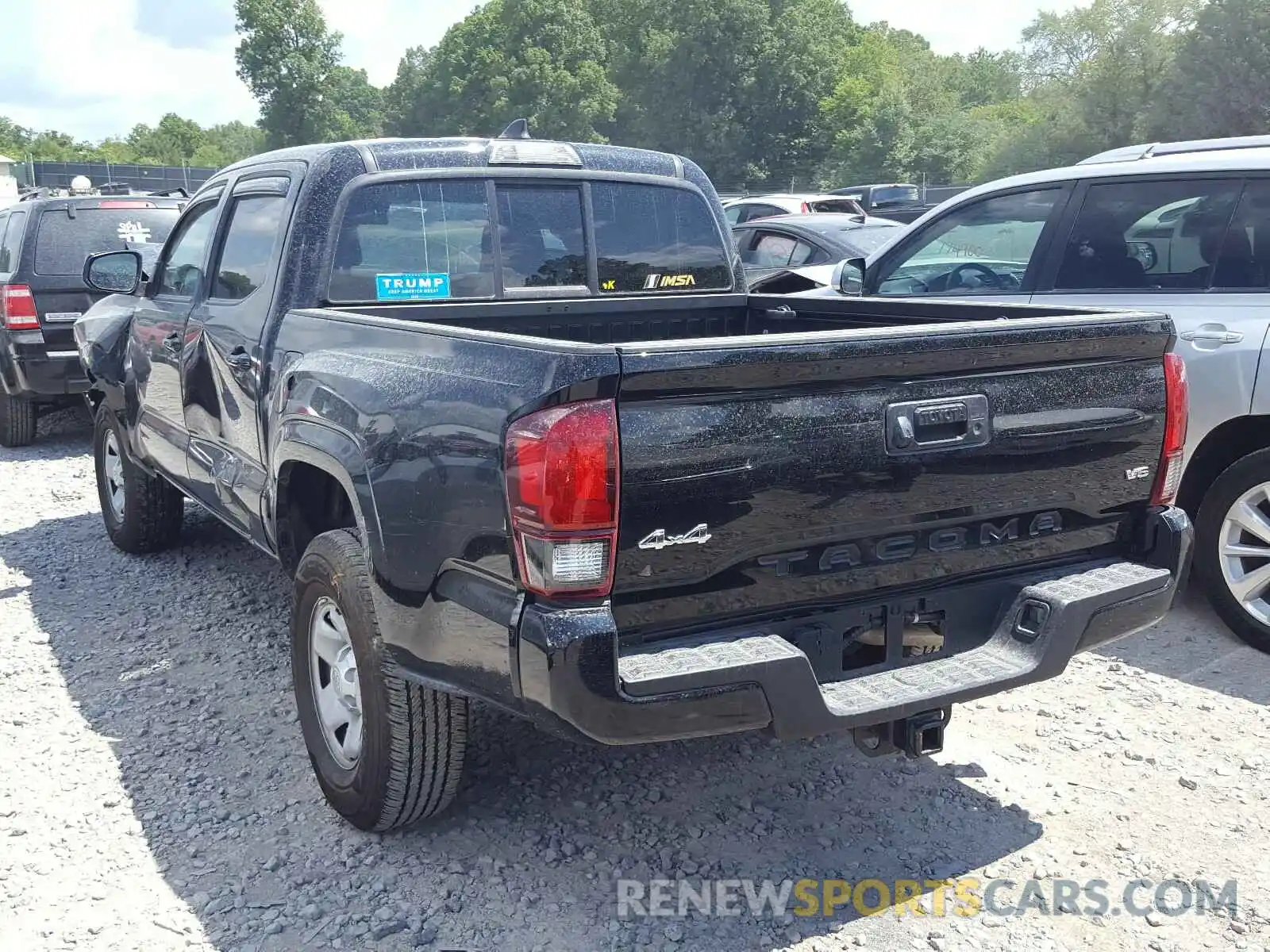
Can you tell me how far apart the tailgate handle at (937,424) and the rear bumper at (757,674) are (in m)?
0.45

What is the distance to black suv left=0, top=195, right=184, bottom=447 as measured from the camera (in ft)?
28.3

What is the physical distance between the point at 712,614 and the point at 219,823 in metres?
1.78

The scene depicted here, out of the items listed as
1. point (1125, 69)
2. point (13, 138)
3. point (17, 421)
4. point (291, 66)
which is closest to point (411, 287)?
point (17, 421)

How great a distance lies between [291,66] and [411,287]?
85.8 m

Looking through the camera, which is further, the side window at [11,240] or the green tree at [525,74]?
the green tree at [525,74]

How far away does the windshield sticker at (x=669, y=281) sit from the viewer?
465 centimetres

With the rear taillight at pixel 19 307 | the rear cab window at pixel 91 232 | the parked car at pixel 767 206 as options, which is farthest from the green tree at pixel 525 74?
the rear taillight at pixel 19 307

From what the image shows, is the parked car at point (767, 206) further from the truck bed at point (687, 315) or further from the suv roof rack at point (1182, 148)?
the truck bed at point (687, 315)

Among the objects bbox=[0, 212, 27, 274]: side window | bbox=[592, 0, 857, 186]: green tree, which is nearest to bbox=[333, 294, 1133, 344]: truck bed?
bbox=[0, 212, 27, 274]: side window

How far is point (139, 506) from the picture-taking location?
19.4ft

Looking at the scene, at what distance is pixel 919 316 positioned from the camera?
3949 millimetres

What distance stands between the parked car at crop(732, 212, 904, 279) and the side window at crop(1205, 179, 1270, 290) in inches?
178

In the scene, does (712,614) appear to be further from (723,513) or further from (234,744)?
(234,744)

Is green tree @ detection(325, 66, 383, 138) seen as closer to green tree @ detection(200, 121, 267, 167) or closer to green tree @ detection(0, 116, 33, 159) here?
green tree @ detection(200, 121, 267, 167)
